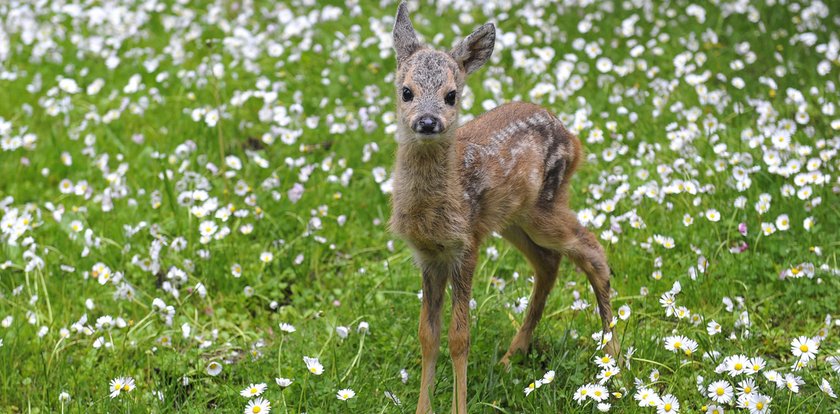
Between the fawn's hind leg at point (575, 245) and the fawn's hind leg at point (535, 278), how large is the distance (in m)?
0.13

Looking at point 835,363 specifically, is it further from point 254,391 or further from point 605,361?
point 254,391

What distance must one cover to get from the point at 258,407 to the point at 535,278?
1.62 meters

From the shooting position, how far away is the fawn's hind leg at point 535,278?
4980mm

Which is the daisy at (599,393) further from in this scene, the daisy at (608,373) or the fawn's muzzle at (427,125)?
the fawn's muzzle at (427,125)

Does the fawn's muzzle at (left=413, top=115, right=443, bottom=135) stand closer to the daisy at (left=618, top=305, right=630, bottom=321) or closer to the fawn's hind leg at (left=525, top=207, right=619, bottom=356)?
the fawn's hind leg at (left=525, top=207, right=619, bottom=356)

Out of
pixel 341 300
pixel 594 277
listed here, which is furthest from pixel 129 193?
pixel 594 277

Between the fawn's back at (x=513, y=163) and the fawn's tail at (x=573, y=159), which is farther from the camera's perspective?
the fawn's tail at (x=573, y=159)

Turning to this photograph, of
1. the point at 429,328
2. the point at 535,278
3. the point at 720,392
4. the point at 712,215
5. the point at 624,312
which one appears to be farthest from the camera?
the point at 712,215

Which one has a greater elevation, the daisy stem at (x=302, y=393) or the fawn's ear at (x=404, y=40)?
the fawn's ear at (x=404, y=40)

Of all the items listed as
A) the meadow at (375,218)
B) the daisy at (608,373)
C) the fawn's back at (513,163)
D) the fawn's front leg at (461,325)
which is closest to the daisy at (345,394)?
the meadow at (375,218)

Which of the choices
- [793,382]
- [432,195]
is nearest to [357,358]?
[432,195]

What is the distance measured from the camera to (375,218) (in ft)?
21.0

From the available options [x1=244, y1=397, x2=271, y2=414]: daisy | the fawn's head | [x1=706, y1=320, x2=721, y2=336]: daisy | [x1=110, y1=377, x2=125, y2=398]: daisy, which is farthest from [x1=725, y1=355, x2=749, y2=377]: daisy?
[x1=110, y1=377, x2=125, y2=398]: daisy

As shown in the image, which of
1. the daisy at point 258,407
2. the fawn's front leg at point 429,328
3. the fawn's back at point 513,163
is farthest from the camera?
the fawn's back at point 513,163
